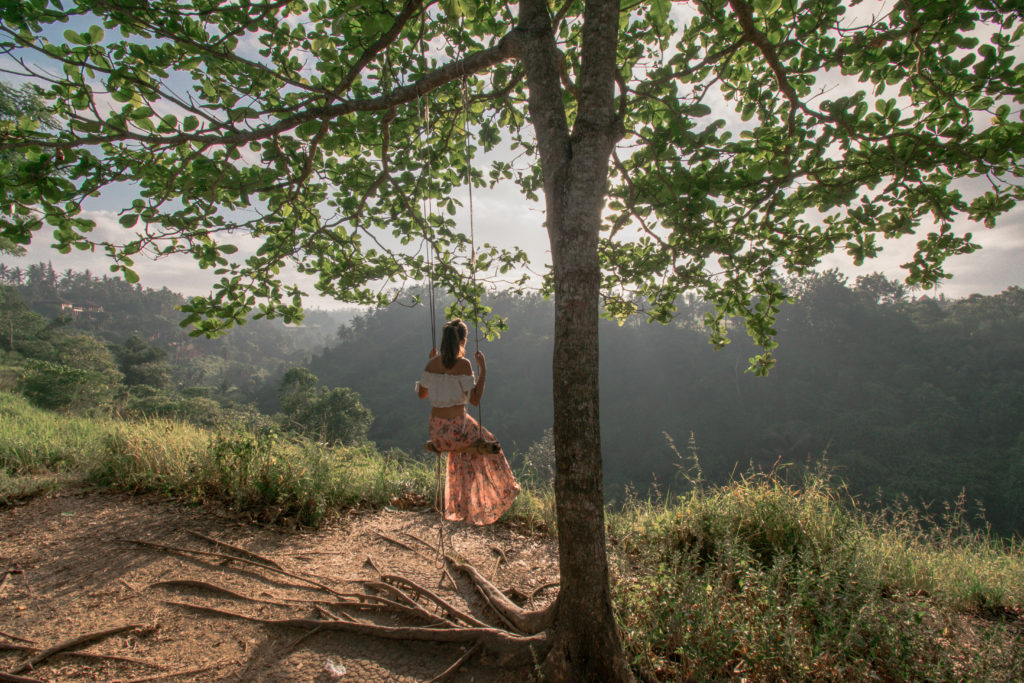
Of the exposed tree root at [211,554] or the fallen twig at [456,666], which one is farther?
the exposed tree root at [211,554]

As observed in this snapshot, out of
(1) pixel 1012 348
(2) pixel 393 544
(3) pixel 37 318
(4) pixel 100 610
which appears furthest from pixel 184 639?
(1) pixel 1012 348

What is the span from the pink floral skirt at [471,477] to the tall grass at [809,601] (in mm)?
1006

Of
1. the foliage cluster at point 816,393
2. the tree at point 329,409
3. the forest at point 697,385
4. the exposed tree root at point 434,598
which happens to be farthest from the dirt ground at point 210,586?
the foliage cluster at point 816,393

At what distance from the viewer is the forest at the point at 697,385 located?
32562 millimetres

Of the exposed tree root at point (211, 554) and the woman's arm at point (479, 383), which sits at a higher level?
the woman's arm at point (479, 383)

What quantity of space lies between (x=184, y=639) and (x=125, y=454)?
10.8 feet

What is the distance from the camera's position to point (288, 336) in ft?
380

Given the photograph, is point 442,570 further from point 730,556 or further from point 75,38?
point 75,38

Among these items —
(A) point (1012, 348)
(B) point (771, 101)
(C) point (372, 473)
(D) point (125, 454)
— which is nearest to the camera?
(B) point (771, 101)

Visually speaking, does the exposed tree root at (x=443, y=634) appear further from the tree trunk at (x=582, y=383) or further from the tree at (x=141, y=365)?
the tree at (x=141, y=365)

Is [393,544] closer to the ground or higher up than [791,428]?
higher up

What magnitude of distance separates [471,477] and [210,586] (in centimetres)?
186

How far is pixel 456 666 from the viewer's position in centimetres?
223

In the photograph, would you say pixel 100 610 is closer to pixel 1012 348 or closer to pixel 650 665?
pixel 650 665
